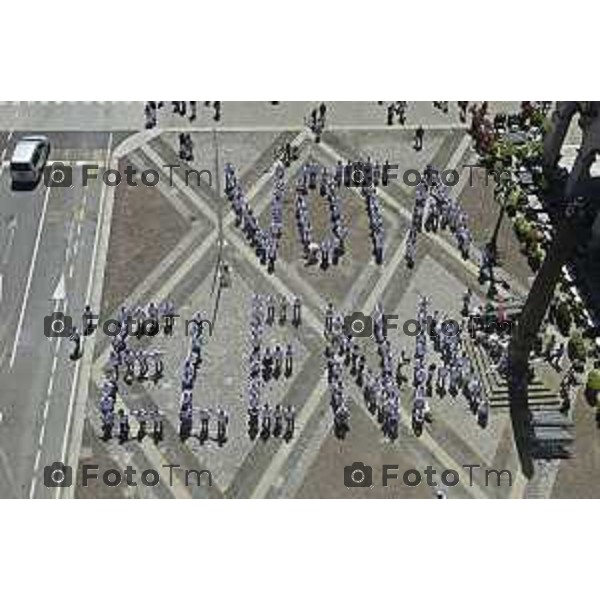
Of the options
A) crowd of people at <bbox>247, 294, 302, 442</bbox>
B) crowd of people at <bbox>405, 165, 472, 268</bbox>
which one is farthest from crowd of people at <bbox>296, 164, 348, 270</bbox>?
crowd of people at <bbox>405, 165, 472, 268</bbox>

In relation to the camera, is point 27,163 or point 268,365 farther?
point 27,163

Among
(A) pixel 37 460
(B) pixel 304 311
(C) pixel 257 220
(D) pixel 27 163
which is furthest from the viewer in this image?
(D) pixel 27 163

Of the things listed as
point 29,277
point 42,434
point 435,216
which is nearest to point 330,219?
point 435,216

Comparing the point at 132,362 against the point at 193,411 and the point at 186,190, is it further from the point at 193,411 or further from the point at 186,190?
the point at 186,190

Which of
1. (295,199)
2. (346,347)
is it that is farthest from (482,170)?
(346,347)

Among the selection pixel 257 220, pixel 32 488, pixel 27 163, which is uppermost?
pixel 27 163

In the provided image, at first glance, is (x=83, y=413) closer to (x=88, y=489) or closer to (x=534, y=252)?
(x=88, y=489)

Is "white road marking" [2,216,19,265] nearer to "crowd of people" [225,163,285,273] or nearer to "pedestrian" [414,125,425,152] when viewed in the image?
"crowd of people" [225,163,285,273]
